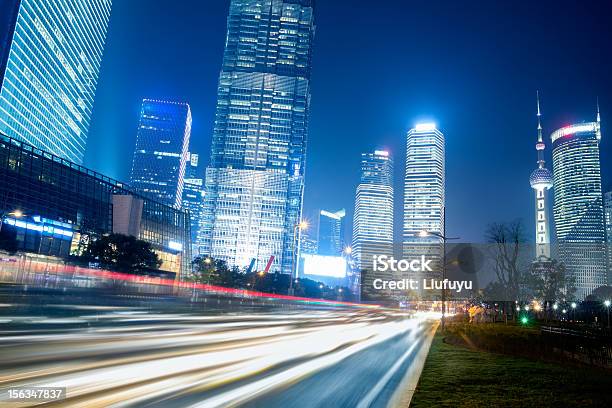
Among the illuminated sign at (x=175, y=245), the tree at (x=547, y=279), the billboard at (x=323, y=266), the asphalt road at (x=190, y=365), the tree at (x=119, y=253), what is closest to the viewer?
the asphalt road at (x=190, y=365)

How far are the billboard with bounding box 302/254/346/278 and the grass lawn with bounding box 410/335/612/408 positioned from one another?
7324 centimetres

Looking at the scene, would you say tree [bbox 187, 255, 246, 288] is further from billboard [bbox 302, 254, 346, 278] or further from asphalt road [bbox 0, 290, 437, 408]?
asphalt road [bbox 0, 290, 437, 408]

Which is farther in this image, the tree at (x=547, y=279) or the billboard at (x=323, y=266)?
the billboard at (x=323, y=266)

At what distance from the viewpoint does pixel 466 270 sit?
212 feet

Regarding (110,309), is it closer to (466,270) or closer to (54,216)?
(466,270)

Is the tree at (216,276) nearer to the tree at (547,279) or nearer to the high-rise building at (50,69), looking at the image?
the high-rise building at (50,69)

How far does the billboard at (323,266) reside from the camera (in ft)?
286

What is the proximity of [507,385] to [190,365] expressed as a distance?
7.14m

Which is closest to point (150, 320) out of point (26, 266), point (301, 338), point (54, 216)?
point (301, 338)

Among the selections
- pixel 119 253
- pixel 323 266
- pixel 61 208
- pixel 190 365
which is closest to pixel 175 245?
pixel 61 208

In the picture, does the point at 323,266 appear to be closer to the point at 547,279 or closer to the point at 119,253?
the point at 119,253

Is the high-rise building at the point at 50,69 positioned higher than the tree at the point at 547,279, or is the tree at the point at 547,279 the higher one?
the high-rise building at the point at 50,69

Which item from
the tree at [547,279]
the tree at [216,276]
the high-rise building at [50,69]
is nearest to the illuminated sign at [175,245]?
the tree at [216,276]

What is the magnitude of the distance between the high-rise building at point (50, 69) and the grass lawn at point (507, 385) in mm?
124671
